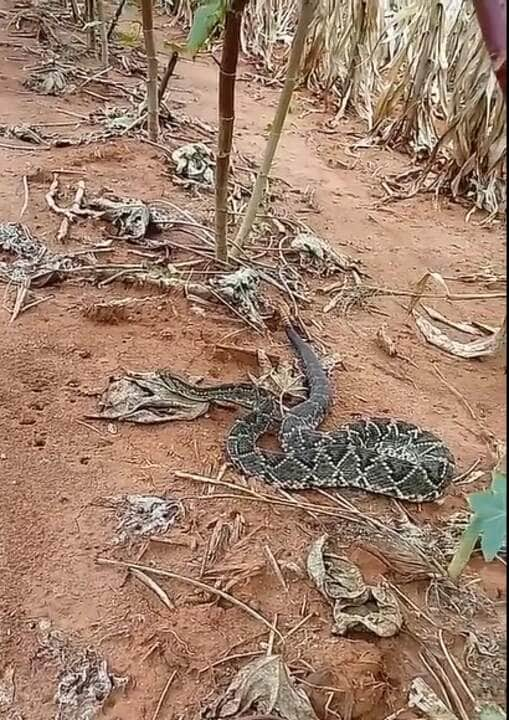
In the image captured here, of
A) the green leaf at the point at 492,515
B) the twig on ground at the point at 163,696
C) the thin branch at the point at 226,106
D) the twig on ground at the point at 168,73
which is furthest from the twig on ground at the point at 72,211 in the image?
the green leaf at the point at 492,515

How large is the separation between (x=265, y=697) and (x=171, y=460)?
1.08 meters

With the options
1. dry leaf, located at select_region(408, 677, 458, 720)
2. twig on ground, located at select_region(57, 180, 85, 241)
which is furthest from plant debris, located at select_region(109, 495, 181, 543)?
twig on ground, located at select_region(57, 180, 85, 241)

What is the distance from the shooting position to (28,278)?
4.02m

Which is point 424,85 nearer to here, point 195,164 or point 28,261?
point 195,164

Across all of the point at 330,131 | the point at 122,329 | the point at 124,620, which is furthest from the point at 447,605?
the point at 330,131

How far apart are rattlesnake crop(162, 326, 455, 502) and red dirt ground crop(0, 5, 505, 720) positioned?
0.07m

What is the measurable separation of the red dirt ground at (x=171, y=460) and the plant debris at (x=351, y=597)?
0.11ft

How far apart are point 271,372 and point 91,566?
4.45ft

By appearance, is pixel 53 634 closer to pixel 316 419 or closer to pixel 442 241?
pixel 316 419

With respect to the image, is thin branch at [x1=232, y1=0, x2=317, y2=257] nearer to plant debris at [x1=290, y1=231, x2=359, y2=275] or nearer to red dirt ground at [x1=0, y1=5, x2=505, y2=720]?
plant debris at [x1=290, y1=231, x2=359, y2=275]

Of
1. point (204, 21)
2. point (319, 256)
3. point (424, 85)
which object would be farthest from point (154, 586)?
point (424, 85)

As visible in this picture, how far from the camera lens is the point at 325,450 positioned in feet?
10.3

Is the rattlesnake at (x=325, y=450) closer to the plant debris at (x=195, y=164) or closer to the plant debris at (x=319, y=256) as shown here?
the plant debris at (x=319, y=256)

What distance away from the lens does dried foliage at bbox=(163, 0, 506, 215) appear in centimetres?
555
